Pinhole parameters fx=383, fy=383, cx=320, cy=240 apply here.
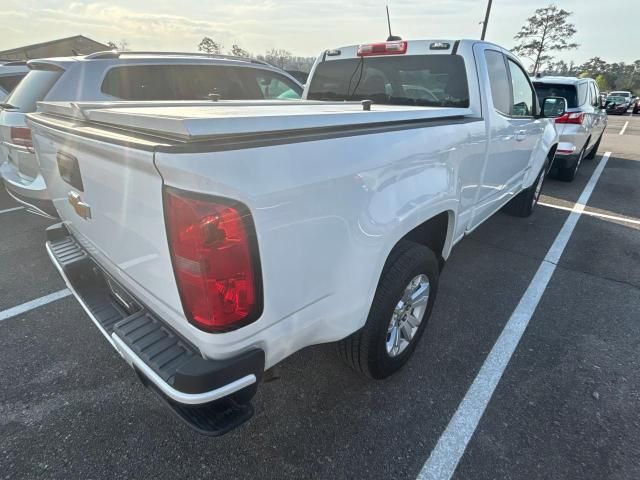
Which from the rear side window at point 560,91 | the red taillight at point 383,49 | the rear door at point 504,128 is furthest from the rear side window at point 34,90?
the rear side window at point 560,91

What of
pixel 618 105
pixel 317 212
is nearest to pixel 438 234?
pixel 317 212

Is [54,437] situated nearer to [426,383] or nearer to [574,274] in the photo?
[426,383]

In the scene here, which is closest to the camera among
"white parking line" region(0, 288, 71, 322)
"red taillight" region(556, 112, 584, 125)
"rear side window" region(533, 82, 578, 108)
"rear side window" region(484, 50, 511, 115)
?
"white parking line" region(0, 288, 71, 322)

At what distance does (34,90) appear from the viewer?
3.94m

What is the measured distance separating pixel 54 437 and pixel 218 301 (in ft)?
4.92

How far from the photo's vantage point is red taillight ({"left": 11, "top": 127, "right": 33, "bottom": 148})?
12.4 ft

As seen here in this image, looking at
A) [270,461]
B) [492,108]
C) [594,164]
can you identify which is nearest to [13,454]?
[270,461]

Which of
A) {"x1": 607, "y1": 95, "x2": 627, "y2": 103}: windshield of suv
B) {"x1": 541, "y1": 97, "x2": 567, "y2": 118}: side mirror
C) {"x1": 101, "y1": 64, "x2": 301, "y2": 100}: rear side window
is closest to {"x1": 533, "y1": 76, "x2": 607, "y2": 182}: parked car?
{"x1": 541, "y1": 97, "x2": 567, "y2": 118}: side mirror

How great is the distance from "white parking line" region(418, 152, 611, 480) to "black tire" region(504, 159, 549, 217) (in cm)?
137

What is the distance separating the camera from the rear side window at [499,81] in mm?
3180

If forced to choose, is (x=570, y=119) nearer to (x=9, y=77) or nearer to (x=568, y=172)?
(x=568, y=172)

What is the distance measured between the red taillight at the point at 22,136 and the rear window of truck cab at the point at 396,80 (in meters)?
2.81

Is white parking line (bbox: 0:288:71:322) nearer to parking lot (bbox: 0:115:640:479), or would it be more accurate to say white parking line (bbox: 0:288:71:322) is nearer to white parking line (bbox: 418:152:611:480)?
parking lot (bbox: 0:115:640:479)

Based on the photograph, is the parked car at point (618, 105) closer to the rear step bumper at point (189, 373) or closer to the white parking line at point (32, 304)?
the white parking line at point (32, 304)
